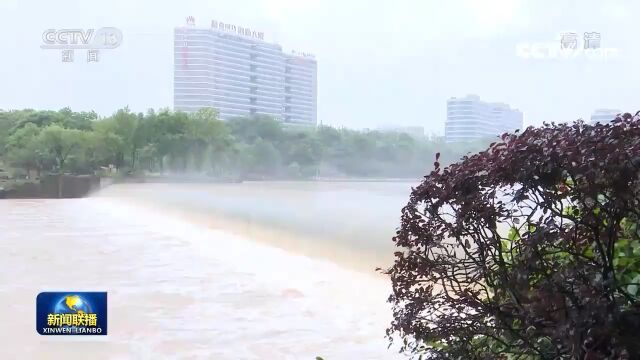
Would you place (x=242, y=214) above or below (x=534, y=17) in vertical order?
below

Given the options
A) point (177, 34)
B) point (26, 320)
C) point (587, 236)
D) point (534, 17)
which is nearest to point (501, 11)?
point (534, 17)

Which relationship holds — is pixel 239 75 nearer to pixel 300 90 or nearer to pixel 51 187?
pixel 300 90

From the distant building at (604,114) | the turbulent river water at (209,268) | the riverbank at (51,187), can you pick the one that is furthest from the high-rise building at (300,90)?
the distant building at (604,114)

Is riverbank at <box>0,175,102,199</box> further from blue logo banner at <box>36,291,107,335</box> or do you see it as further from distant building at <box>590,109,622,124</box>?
distant building at <box>590,109,622,124</box>

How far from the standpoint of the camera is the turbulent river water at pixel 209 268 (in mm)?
2199

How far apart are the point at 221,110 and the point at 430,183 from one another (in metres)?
1.27

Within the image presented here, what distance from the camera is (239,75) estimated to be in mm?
2301

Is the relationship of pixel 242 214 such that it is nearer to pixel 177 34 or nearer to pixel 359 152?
pixel 359 152

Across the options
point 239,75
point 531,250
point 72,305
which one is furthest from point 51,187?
point 531,250

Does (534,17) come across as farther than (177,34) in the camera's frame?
No

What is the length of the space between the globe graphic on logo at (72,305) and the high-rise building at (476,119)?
1404mm

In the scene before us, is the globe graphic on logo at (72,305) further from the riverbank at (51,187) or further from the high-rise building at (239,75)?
the high-rise building at (239,75)

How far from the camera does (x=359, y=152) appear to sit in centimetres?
216

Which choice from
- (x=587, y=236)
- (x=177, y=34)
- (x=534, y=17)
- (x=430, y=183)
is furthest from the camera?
(x=177, y=34)
